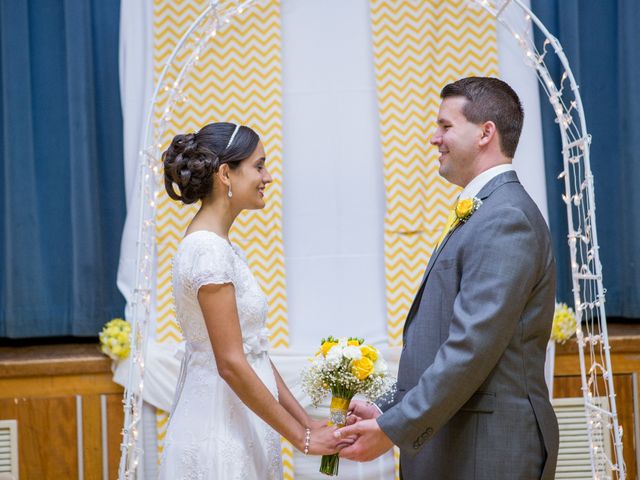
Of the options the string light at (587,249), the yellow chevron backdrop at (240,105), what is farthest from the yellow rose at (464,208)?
the yellow chevron backdrop at (240,105)

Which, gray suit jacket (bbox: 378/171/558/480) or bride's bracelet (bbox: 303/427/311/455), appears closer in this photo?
gray suit jacket (bbox: 378/171/558/480)

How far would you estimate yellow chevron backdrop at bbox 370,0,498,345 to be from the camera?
4.40 metres

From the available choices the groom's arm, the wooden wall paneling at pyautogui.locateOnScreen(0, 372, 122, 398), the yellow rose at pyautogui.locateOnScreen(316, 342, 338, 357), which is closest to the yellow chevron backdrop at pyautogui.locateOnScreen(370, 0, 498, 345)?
the wooden wall paneling at pyautogui.locateOnScreen(0, 372, 122, 398)

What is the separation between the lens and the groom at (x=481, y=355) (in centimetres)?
224

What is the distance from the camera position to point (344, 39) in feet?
14.9

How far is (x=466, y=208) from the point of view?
2402 mm

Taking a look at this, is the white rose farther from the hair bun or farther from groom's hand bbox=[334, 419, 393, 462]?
the hair bun

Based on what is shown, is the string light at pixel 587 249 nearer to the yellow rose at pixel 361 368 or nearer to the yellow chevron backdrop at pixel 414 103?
the yellow chevron backdrop at pixel 414 103

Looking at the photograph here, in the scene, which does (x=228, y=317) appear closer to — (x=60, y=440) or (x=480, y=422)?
(x=480, y=422)

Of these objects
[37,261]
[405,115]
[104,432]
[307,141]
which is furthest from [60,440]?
[405,115]

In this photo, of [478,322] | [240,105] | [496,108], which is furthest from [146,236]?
[478,322]

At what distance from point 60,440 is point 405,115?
2440 mm

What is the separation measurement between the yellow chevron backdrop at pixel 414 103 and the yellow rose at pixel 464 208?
1.98m

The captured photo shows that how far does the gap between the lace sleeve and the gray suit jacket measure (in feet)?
1.99
